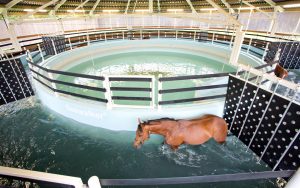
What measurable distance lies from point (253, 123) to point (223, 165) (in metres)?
0.95

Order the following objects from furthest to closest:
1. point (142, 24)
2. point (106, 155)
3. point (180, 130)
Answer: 1. point (142, 24)
2. point (106, 155)
3. point (180, 130)

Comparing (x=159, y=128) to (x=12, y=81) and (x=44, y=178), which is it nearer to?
(x=44, y=178)

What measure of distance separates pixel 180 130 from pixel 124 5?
1383cm

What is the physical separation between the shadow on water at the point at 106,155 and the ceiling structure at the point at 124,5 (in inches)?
278

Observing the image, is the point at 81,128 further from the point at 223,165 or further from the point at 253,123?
the point at 253,123

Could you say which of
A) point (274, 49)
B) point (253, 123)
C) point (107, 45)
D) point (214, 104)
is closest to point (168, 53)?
point (107, 45)

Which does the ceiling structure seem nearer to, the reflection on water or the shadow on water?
the reflection on water

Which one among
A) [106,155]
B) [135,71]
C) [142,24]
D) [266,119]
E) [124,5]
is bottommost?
[106,155]

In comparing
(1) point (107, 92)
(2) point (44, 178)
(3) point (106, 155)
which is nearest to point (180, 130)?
(3) point (106, 155)

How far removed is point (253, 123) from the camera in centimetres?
299

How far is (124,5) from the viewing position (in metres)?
13.8

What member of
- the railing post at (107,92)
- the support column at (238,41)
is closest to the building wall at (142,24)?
the railing post at (107,92)

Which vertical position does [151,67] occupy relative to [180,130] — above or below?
below

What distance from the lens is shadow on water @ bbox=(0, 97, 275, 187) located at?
292 centimetres
